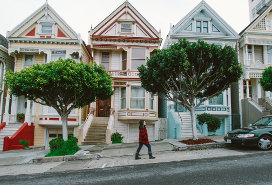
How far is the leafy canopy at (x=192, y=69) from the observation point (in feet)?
36.3

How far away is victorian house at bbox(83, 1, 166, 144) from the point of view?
1745cm

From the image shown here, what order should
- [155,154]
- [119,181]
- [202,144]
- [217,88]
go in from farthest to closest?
1. [217,88]
2. [202,144]
3. [155,154]
4. [119,181]

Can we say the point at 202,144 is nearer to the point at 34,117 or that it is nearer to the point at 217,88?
the point at 217,88

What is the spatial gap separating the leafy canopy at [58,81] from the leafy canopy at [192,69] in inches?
122

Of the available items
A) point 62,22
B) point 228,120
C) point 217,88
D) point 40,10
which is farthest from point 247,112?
point 40,10

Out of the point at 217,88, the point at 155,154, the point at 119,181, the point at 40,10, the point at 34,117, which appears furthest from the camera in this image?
the point at 40,10

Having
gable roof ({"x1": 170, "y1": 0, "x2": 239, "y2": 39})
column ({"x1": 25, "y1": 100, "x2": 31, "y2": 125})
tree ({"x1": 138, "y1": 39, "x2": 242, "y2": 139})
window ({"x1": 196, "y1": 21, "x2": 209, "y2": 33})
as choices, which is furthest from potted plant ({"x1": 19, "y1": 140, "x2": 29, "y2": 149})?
window ({"x1": 196, "y1": 21, "x2": 209, "y2": 33})

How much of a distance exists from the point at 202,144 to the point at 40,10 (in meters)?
16.6

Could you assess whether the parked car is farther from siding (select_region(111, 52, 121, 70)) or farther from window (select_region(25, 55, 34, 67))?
window (select_region(25, 55, 34, 67))

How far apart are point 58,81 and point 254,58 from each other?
18033 mm

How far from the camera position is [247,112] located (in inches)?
707

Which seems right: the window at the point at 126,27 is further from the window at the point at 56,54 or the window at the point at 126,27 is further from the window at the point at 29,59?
the window at the point at 29,59

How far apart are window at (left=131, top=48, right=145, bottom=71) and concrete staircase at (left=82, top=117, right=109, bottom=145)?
521 centimetres

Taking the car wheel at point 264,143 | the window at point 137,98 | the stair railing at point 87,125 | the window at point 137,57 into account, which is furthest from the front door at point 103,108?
the car wheel at point 264,143
